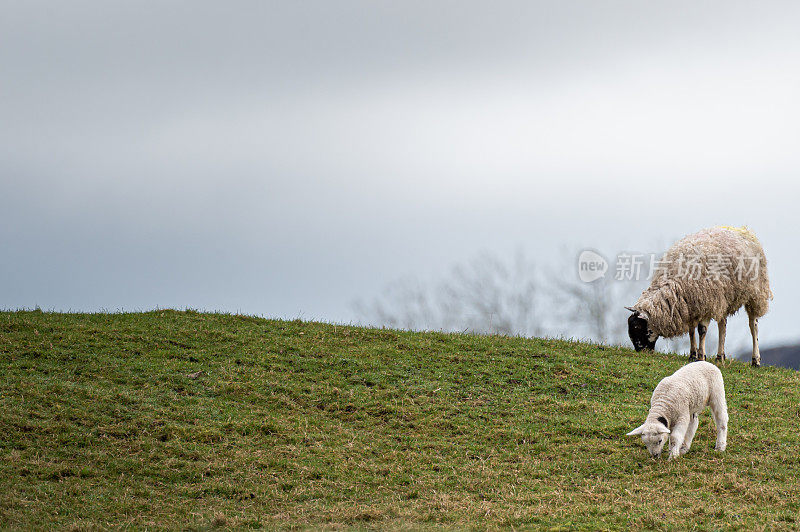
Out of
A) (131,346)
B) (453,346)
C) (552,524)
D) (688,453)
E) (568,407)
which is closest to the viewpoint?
(552,524)

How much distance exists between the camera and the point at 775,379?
59.3ft

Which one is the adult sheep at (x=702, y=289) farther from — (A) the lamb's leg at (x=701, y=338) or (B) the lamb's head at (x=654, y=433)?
(B) the lamb's head at (x=654, y=433)

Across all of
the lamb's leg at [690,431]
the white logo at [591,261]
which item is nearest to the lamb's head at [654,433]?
the lamb's leg at [690,431]

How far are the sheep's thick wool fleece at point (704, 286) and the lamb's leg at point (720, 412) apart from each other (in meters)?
7.12

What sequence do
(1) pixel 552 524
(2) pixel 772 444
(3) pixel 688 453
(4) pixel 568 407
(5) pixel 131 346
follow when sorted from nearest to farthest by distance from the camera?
(1) pixel 552 524 → (3) pixel 688 453 → (2) pixel 772 444 → (4) pixel 568 407 → (5) pixel 131 346

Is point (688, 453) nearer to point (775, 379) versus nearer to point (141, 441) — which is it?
point (775, 379)

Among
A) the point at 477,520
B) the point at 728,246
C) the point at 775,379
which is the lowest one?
the point at 477,520

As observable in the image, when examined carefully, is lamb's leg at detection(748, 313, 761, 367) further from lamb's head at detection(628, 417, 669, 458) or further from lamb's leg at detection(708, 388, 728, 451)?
lamb's head at detection(628, 417, 669, 458)

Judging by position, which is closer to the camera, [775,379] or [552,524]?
[552,524]

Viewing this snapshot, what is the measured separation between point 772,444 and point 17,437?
13.2 metres

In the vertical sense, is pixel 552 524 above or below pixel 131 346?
below

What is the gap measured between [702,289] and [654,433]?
357 inches

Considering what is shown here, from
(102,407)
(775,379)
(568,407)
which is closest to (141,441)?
(102,407)

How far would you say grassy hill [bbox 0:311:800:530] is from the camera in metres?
9.73
